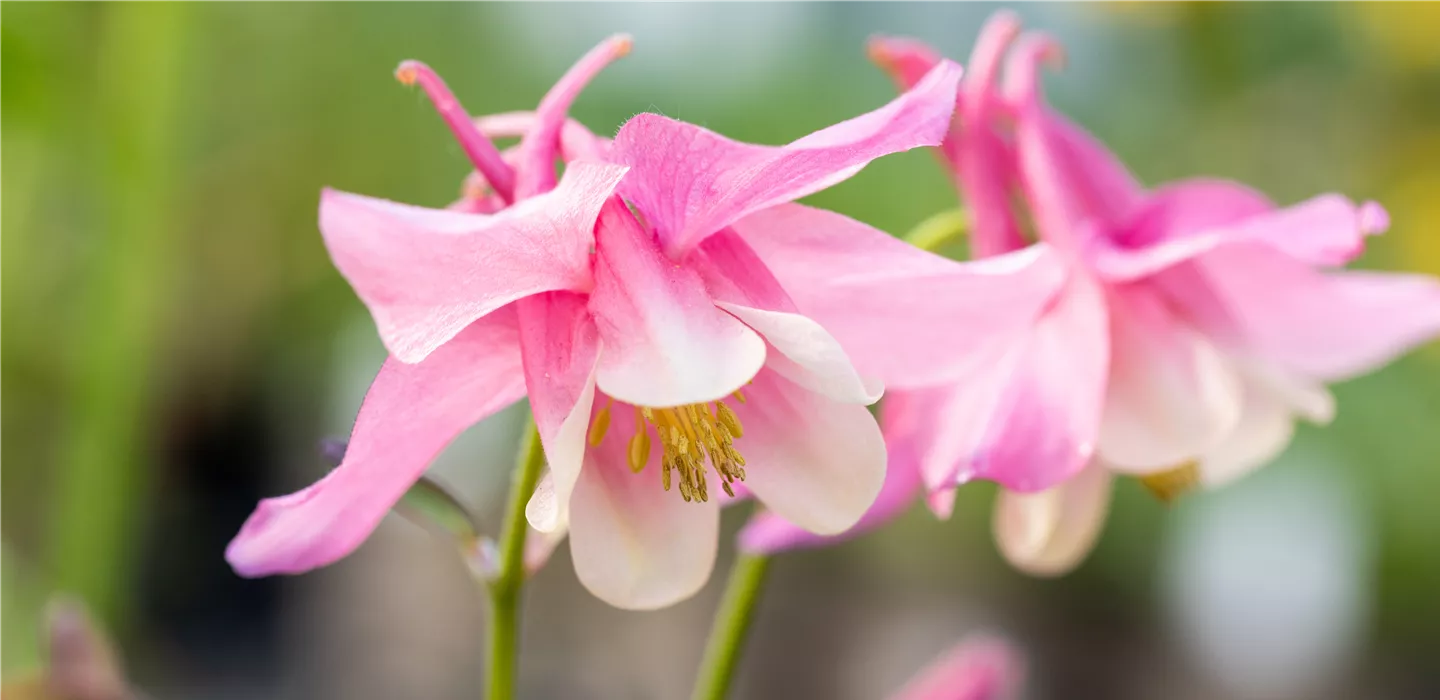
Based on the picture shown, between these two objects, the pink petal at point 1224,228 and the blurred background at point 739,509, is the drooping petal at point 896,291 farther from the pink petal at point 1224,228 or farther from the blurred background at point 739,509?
the blurred background at point 739,509

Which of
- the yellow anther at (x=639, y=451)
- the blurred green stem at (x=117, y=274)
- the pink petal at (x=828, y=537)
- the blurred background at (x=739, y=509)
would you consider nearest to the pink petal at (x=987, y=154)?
the pink petal at (x=828, y=537)

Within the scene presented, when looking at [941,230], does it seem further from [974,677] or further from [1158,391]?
[974,677]

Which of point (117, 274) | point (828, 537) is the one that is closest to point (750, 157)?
point (828, 537)

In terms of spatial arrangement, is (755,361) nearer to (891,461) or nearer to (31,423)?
(891,461)

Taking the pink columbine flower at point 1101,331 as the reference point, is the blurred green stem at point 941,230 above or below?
above

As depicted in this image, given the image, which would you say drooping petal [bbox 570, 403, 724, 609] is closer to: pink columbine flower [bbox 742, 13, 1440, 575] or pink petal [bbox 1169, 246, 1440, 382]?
pink columbine flower [bbox 742, 13, 1440, 575]

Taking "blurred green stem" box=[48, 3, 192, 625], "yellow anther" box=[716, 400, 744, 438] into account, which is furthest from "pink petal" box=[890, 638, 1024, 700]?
"blurred green stem" box=[48, 3, 192, 625]
